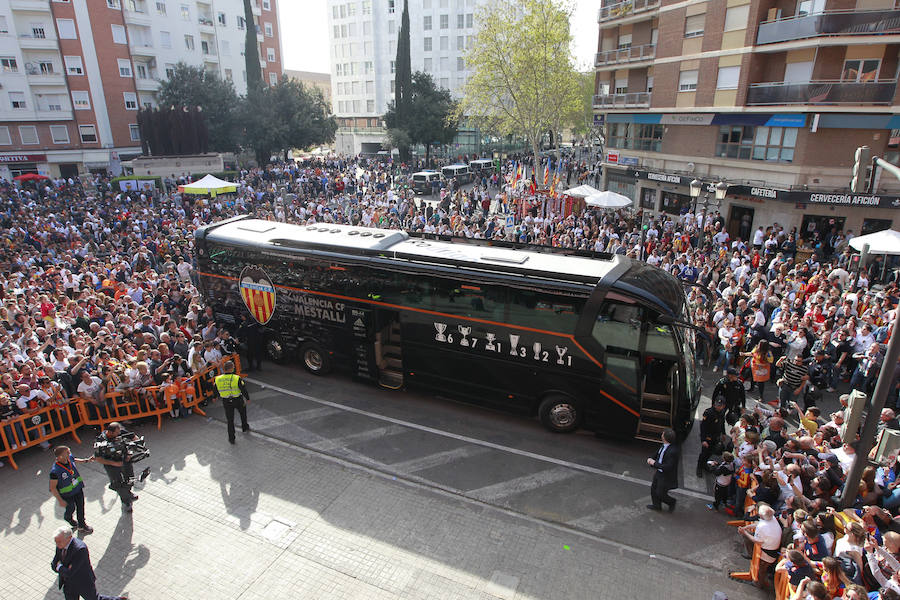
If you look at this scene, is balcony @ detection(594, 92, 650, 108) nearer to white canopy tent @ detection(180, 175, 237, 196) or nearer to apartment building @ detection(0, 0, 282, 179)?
white canopy tent @ detection(180, 175, 237, 196)

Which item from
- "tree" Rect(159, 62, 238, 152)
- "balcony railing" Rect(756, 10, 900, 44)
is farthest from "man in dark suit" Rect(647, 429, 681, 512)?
"tree" Rect(159, 62, 238, 152)

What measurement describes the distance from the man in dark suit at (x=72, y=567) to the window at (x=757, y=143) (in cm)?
2747

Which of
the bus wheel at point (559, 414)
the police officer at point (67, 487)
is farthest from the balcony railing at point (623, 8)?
the police officer at point (67, 487)

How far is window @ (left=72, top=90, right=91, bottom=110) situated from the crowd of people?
2357 cm

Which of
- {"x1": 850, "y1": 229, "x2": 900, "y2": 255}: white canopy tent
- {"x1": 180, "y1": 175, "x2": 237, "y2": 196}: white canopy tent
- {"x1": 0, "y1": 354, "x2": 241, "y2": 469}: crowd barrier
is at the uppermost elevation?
{"x1": 180, "y1": 175, "x2": 237, "y2": 196}: white canopy tent

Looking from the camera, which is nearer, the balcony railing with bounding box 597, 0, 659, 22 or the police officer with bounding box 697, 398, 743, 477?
the police officer with bounding box 697, 398, 743, 477

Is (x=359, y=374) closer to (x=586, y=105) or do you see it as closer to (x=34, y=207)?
(x=34, y=207)

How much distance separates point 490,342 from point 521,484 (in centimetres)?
271

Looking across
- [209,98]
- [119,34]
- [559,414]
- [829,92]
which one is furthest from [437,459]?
[119,34]

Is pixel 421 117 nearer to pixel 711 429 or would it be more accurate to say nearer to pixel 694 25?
pixel 694 25

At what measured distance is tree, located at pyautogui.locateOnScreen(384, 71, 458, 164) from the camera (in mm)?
54594

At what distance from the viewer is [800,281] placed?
48.0 ft

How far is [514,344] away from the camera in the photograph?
9.83m

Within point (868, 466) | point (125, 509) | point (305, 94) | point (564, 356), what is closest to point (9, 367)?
point (125, 509)
